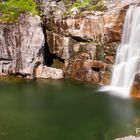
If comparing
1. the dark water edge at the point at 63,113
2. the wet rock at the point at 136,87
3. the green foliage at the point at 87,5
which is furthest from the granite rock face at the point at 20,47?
the wet rock at the point at 136,87

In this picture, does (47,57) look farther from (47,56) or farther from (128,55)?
(128,55)

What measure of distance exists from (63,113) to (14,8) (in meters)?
25.0

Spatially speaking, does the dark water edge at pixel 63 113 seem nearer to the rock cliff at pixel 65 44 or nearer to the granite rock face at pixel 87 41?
the granite rock face at pixel 87 41

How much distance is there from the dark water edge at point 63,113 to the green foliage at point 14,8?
10728 millimetres

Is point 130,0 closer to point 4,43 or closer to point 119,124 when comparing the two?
point 4,43

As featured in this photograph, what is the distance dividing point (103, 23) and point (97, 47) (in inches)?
132

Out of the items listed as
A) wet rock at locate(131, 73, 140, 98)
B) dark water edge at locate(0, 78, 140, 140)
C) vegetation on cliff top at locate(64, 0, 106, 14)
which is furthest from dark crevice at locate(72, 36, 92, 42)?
wet rock at locate(131, 73, 140, 98)

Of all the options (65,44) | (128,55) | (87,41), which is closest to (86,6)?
(87,41)

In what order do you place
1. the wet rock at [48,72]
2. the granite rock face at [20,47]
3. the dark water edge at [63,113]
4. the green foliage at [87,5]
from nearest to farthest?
the dark water edge at [63,113]
the wet rock at [48,72]
the granite rock face at [20,47]
the green foliage at [87,5]

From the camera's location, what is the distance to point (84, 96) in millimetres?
41875

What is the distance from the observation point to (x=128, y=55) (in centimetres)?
4650

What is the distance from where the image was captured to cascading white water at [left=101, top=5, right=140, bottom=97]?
44.9 m

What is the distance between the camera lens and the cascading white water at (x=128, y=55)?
44906 mm

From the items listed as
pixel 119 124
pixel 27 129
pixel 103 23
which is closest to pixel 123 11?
pixel 103 23
